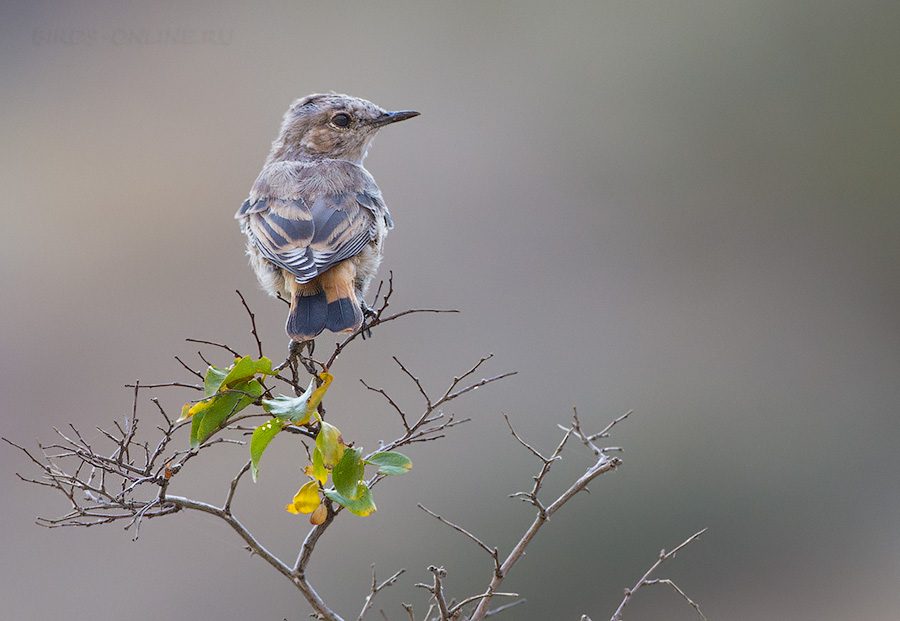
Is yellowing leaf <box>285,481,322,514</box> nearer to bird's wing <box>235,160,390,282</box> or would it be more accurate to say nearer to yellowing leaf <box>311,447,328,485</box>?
yellowing leaf <box>311,447,328,485</box>

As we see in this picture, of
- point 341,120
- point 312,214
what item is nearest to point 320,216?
point 312,214

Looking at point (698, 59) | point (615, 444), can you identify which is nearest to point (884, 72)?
point (698, 59)

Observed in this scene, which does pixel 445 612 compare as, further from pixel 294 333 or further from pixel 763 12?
pixel 763 12

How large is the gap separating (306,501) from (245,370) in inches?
9.4

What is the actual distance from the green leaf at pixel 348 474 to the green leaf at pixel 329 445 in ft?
0.04

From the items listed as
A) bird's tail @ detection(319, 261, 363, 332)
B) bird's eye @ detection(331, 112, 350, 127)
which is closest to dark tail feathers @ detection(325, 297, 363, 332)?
bird's tail @ detection(319, 261, 363, 332)

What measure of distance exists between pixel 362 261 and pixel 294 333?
0.44 m

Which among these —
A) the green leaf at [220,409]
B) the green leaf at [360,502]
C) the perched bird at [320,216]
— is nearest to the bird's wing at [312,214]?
the perched bird at [320,216]

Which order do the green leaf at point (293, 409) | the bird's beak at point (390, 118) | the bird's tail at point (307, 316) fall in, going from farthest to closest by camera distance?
1. the bird's beak at point (390, 118)
2. the bird's tail at point (307, 316)
3. the green leaf at point (293, 409)

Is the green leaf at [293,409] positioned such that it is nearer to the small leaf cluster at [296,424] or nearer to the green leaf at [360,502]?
the small leaf cluster at [296,424]

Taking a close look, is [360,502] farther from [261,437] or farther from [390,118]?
[390,118]

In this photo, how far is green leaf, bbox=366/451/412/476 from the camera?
132cm

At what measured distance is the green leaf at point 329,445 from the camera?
127cm

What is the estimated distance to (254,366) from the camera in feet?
4.19
